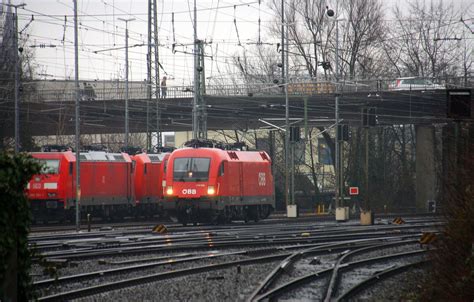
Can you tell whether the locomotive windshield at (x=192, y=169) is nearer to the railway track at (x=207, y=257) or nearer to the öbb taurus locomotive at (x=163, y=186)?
the öbb taurus locomotive at (x=163, y=186)

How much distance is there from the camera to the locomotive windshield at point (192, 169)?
127ft

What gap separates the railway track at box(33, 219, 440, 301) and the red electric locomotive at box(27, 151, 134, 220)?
849 cm

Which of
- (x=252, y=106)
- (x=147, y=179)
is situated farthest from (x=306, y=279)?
(x=252, y=106)

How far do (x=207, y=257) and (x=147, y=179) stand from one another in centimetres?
2512

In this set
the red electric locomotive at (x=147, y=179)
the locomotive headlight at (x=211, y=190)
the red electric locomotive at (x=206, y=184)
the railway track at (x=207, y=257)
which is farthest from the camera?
the red electric locomotive at (x=147, y=179)

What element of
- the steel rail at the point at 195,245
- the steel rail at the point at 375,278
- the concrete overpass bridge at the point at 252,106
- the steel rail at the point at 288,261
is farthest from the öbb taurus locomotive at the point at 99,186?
the steel rail at the point at 375,278

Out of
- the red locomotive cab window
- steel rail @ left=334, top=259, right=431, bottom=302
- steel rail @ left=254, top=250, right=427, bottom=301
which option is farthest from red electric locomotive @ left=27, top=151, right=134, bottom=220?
steel rail @ left=334, top=259, right=431, bottom=302

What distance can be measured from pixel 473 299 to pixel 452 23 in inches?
2093

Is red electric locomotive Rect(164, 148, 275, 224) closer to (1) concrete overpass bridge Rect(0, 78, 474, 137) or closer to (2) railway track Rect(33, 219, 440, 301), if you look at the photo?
(2) railway track Rect(33, 219, 440, 301)

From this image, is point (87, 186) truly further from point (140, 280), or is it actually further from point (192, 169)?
point (140, 280)

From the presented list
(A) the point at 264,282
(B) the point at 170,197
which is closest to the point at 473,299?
(A) the point at 264,282

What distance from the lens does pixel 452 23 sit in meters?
63.3

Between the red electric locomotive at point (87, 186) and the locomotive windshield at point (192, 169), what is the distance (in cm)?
519

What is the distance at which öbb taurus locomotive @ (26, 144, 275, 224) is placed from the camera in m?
38.7
